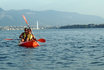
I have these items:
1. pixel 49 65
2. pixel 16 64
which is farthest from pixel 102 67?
pixel 16 64

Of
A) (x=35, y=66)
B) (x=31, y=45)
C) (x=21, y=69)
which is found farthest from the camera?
(x=31, y=45)

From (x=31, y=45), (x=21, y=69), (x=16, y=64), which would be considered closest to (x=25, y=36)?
(x=31, y=45)

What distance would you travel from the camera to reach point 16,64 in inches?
746

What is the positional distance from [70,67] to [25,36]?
1603 cm

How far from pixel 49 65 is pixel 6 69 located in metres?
3.09

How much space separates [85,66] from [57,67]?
1.90m

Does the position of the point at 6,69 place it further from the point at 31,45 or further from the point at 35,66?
the point at 31,45

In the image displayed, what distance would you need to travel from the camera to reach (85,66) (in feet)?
58.4

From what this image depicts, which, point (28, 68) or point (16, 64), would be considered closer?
point (28, 68)

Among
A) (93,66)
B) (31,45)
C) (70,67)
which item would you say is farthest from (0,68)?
(31,45)

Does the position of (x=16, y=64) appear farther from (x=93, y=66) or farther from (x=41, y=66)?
(x=93, y=66)

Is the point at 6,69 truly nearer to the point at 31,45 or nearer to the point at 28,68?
the point at 28,68

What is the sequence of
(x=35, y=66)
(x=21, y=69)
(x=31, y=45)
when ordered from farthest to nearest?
(x=31, y=45) → (x=35, y=66) → (x=21, y=69)

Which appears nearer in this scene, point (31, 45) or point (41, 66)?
point (41, 66)
